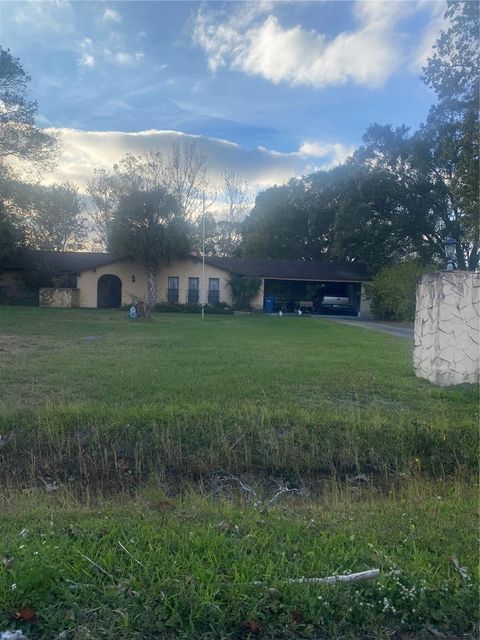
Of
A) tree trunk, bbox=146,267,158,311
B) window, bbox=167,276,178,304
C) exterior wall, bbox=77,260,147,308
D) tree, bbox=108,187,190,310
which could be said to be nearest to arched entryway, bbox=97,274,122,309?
exterior wall, bbox=77,260,147,308

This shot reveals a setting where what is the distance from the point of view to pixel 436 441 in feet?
21.3

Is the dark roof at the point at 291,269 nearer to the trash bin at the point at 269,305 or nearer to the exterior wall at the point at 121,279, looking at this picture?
the trash bin at the point at 269,305

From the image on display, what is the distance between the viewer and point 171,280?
36.5m

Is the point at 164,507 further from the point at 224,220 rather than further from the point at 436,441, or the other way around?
the point at 224,220

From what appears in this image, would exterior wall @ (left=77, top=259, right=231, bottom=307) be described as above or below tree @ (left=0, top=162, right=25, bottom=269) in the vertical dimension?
below

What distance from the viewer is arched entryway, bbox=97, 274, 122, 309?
36906 millimetres

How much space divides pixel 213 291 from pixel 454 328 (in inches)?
1100

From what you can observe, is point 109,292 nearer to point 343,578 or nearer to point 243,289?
point 243,289

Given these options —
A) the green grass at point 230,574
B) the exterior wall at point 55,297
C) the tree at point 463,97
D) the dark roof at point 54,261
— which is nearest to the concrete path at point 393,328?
the tree at point 463,97

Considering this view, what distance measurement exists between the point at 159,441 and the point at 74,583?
139 inches

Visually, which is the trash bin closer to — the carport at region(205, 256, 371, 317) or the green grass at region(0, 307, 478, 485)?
the carport at region(205, 256, 371, 317)

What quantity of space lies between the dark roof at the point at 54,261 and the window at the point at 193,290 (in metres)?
5.46

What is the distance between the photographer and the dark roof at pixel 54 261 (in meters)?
34.6

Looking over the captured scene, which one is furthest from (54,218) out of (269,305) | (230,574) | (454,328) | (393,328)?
(230,574)
